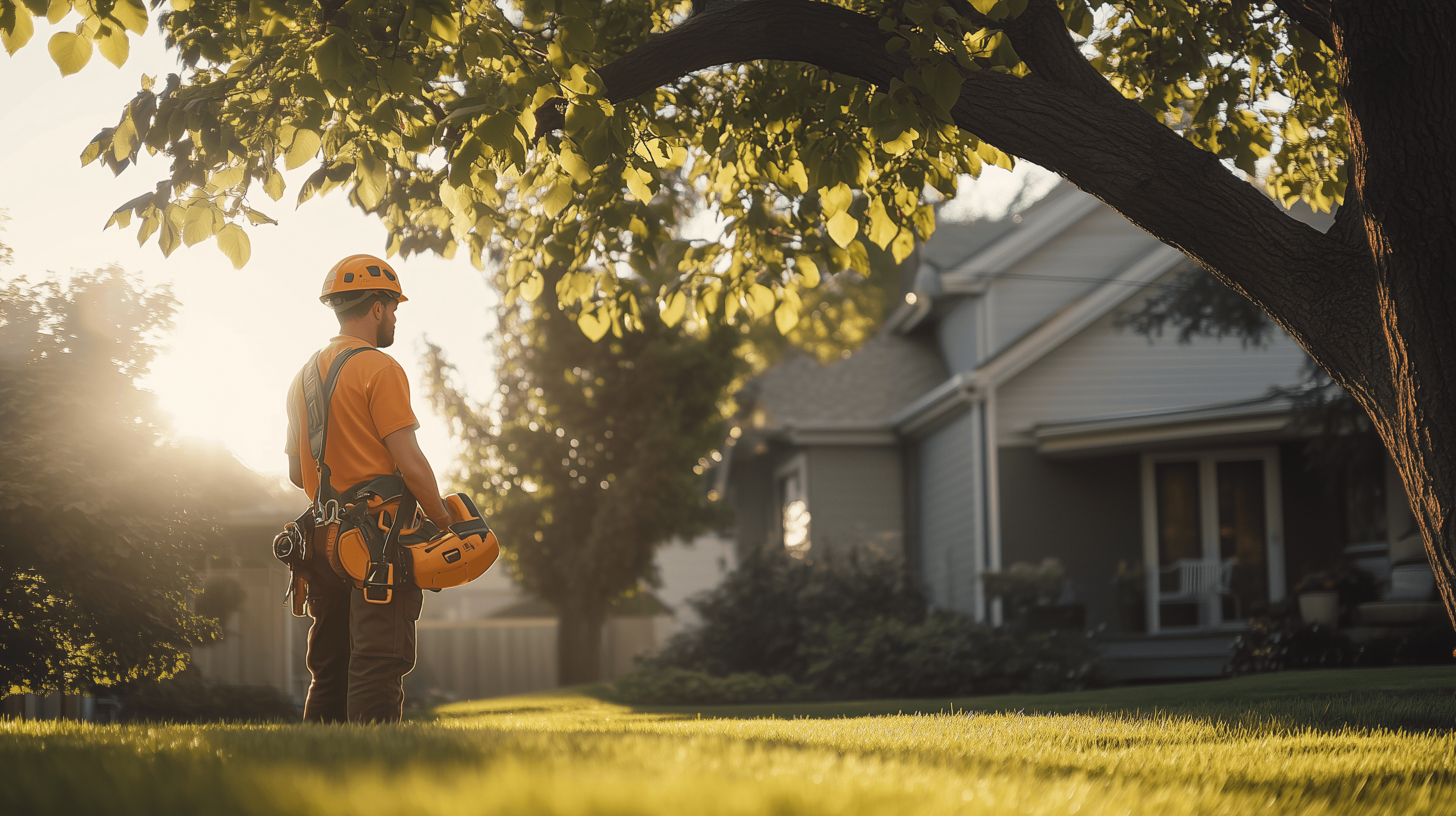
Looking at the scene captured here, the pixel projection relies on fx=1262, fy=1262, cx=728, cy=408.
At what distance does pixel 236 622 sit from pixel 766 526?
37.6 feet

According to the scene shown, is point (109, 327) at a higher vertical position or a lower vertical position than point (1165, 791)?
higher

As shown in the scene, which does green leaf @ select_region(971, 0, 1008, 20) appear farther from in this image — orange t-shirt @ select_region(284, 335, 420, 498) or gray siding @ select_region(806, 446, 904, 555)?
gray siding @ select_region(806, 446, 904, 555)

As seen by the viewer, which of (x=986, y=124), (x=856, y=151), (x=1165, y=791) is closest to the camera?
(x=1165, y=791)

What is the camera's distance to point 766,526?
25.7 metres

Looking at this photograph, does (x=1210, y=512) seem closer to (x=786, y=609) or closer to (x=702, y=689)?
(x=786, y=609)

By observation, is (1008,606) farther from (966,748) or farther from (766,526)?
(966,748)

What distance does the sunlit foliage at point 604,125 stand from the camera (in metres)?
5.31

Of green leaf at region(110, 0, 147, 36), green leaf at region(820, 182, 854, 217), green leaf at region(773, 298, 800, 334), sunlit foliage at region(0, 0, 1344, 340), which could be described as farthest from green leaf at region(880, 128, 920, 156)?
green leaf at region(110, 0, 147, 36)

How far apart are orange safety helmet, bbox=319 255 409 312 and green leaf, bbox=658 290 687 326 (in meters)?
2.99

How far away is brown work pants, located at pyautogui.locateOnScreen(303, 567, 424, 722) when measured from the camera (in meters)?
4.85

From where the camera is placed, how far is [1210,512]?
17.9m

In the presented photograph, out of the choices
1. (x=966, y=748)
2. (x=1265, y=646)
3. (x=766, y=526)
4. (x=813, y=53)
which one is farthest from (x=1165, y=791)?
(x=766, y=526)

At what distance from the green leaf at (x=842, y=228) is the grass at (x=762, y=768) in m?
2.59

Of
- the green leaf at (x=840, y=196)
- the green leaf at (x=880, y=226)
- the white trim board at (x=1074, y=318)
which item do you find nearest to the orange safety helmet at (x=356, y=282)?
the green leaf at (x=840, y=196)
